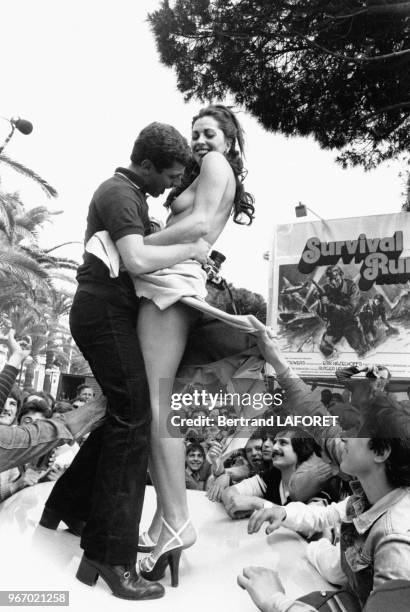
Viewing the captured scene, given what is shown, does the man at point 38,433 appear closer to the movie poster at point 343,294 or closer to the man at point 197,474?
the man at point 197,474

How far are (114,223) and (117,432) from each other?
26cm

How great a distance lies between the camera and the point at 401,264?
1.85 metres

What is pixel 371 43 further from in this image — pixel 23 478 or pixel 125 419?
pixel 23 478

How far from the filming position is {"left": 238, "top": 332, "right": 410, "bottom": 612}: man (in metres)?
0.47

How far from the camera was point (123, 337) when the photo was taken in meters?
0.66

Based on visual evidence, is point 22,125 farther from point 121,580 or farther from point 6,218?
point 6,218

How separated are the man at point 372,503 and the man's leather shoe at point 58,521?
34cm

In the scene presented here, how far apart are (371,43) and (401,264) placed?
0.76m

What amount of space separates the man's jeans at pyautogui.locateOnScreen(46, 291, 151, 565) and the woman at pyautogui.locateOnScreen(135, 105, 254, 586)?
0.07ft

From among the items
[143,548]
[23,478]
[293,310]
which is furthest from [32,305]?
[143,548]

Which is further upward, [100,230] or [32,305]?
[32,305]

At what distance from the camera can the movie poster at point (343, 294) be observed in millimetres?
1759

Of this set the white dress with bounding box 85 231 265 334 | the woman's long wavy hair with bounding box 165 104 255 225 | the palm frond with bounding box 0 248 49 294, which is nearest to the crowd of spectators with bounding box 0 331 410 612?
the white dress with bounding box 85 231 265 334

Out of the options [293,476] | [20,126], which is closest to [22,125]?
[20,126]
